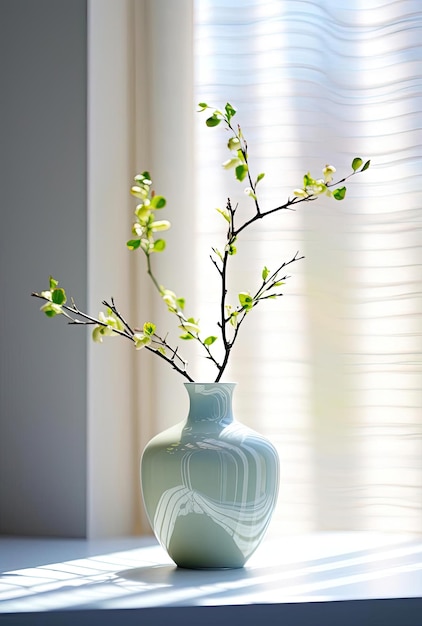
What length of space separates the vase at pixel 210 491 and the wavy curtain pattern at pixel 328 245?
1.08 feet

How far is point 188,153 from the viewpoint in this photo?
1.52 metres

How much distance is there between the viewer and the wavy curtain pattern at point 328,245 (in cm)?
142

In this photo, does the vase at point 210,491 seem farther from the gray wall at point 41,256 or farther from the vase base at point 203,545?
the gray wall at point 41,256

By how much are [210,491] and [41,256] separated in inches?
23.4

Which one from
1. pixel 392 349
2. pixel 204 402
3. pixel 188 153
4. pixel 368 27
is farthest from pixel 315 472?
pixel 368 27

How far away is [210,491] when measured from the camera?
1.07 m

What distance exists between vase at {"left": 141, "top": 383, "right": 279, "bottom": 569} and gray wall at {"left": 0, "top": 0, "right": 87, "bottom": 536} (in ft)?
1.11

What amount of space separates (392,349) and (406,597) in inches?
22.3

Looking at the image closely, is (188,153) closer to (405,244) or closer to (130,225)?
(130,225)

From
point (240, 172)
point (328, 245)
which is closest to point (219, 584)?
point (240, 172)

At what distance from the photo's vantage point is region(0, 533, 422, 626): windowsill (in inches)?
35.4

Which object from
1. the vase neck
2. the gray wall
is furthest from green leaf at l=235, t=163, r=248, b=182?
the gray wall

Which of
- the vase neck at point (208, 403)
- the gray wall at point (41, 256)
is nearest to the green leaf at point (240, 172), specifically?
the vase neck at point (208, 403)

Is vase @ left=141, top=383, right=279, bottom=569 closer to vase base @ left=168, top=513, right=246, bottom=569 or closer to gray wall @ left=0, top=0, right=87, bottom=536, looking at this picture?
vase base @ left=168, top=513, right=246, bottom=569
